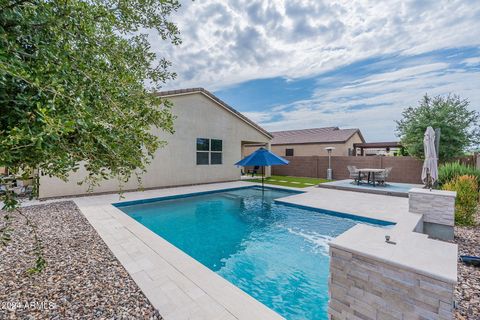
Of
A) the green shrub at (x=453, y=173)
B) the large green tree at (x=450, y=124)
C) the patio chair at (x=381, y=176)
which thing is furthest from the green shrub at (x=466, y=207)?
the large green tree at (x=450, y=124)

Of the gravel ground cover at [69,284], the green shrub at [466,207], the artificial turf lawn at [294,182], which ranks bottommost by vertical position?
the gravel ground cover at [69,284]

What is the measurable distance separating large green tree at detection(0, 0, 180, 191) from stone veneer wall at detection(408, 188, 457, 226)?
22.4ft

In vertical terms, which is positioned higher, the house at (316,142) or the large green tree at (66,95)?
the house at (316,142)

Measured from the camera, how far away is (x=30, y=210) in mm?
7953

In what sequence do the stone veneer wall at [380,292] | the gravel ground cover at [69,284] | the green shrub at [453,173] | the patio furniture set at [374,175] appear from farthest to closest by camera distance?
the patio furniture set at [374,175] → the green shrub at [453,173] → the gravel ground cover at [69,284] → the stone veneer wall at [380,292]

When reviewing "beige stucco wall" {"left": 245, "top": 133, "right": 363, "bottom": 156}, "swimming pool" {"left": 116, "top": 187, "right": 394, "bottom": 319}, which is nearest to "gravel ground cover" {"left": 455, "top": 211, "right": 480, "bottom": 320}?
"swimming pool" {"left": 116, "top": 187, "right": 394, "bottom": 319}

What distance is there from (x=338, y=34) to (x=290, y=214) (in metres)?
8.74

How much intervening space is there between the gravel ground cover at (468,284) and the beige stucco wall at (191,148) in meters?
12.3

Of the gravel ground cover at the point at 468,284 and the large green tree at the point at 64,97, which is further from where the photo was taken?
the gravel ground cover at the point at 468,284

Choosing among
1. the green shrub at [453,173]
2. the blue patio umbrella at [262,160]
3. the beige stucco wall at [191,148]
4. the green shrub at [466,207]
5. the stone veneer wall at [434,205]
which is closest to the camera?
the stone veneer wall at [434,205]

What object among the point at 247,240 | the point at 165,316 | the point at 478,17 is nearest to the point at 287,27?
the point at 478,17

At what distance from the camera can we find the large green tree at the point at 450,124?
13.7 m

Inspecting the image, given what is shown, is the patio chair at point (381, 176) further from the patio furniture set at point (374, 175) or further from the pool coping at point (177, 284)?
the pool coping at point (177, 284)

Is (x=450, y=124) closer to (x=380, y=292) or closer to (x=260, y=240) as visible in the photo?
A: (x=260, y=240)
